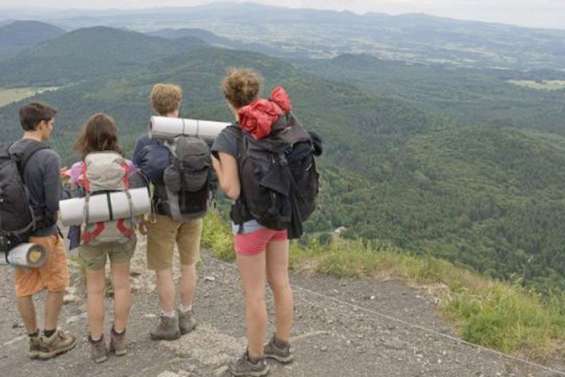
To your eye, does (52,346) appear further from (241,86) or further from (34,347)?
(241,86)

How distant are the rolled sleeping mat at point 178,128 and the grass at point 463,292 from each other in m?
2.58

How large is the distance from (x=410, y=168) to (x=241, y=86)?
84227 millimetres

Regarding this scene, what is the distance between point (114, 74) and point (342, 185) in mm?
135819

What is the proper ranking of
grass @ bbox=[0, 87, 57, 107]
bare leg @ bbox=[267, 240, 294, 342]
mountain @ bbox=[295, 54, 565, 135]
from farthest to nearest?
mountain @ bbox=[295, 54, 565, 135] → grass @ bbox=[0, 87, 57, 107] → bare leg @ bbox=[267, 240, 294, 342]

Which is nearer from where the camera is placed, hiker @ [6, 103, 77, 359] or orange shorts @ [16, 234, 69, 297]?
hiker @ [6, 103, 77, 359]

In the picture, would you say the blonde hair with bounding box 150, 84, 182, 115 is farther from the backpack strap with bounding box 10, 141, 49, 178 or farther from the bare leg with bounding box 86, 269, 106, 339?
the bare leg with bounding box 86, 269, 106, 339

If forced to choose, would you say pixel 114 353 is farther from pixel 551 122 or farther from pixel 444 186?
pixel 551 122

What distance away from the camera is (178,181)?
3576 millimetres

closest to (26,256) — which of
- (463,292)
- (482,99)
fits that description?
(463,292)

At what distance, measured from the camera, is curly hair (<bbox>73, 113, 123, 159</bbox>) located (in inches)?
141

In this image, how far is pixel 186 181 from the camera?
3.58 meters

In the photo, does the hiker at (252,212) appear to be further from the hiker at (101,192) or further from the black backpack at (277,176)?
the hiker at (101,192)

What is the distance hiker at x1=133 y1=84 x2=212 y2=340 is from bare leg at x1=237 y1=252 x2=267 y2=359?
615mm

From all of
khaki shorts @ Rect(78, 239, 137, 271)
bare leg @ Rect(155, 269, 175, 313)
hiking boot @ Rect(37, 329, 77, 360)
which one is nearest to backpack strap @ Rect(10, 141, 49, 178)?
khaki shorts @ Rect(78, 239, 137, 271)
